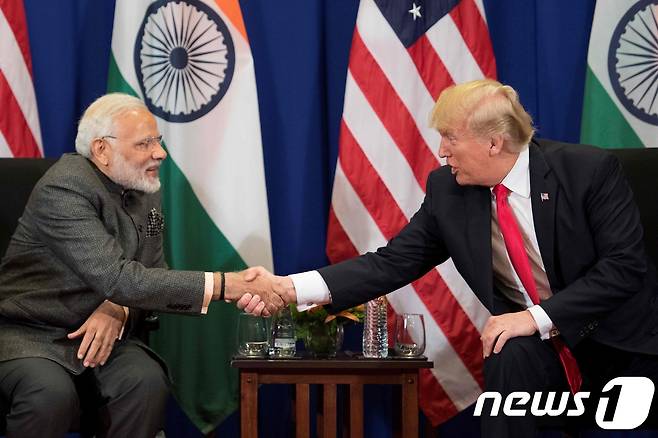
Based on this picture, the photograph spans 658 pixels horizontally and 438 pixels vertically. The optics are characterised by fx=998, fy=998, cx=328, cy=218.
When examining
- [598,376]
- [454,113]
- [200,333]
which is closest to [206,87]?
[200,333]

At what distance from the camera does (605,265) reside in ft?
10.5

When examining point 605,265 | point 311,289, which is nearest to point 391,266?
point 311,289

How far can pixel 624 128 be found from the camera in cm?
441

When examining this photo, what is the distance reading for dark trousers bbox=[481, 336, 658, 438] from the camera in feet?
9.70

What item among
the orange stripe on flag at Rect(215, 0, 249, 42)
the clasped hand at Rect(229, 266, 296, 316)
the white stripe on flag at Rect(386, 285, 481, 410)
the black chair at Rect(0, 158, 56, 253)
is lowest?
the white stripe on flag at Rect(386, 285, 481, 410)

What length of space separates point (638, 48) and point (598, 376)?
1.75 metres

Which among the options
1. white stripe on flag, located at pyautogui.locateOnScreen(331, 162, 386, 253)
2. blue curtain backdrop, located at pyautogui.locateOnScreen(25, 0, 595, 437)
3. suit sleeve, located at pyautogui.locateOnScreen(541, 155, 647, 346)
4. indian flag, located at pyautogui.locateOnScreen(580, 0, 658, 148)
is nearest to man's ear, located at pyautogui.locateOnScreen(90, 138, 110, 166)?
blue curtain backdrop, located at pyautogui.locateOnScreen(25, 0, 595, 437)

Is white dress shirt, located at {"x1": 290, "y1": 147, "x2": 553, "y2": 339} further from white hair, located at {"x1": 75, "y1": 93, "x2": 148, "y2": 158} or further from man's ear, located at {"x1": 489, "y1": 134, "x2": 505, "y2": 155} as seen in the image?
white hair, located at {"x1": 75, "y1": 93, "x2": 148, "y2": 158}

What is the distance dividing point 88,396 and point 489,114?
166 centimetres

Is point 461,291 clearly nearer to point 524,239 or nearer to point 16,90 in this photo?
point 524,239

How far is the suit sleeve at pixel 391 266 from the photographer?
357 centimetres

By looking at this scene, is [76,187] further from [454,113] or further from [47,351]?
[454,113]

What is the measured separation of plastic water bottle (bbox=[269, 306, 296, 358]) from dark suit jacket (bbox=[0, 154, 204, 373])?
0.41 meters

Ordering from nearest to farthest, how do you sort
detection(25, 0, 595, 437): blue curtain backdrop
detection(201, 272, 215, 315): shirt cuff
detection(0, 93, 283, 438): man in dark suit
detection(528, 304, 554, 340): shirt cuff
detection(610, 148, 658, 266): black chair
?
detection(528, 304, 554, 340): shirt cuff < detection(0, 93, 283, 438): man in dark suit < detection(201, 272, 215, 315): shirt cuff < detection(610, 148, 658, 266): black chair < detection(25, 0, 595, 437): blue curtain backdrop
